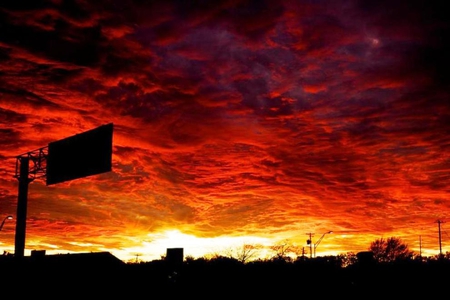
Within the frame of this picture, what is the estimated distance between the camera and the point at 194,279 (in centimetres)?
5462

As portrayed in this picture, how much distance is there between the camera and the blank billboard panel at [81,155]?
23328mm

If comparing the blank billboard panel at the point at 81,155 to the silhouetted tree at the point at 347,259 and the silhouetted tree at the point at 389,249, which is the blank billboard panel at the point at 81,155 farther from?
the silhouetted tree at the point at 389,249

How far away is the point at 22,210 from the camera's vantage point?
29.2 metres

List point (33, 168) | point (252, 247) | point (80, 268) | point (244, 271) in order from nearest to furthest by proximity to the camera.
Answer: point (33, 168), point (80, 268), point (244, 271), point (252, 247)

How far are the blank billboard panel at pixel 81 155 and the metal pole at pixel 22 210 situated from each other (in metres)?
3.13

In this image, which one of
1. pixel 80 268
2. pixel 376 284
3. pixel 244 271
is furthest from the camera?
pixel 244 271

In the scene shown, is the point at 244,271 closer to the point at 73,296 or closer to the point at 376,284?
the point at 376,284

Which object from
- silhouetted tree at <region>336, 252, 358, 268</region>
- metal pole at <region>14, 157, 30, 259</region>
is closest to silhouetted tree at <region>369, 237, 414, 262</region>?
silhouetted tree at <region>336, 252, 358, 268</region>

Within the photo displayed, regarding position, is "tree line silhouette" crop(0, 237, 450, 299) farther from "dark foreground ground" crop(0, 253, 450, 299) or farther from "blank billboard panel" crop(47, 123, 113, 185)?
→ "blank billboard panel" crop(47, 123, 113, 185)

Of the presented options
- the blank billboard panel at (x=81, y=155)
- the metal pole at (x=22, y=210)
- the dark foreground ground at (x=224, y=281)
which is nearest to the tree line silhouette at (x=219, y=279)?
the dark foreground ground at (x=224, y=281)

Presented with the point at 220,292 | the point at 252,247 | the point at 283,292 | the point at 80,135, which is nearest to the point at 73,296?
the point at 80,135

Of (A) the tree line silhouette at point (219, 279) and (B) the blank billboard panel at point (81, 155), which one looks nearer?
(B) the blank billboard panel at point (81, 155)

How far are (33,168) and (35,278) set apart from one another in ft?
26.9

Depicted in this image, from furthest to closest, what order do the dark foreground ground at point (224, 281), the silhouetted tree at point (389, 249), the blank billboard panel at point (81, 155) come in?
the silhouetted tree at point (389, 249)
the dark foreground ground at point (224, 281)
the blank billboard panel at point (81, 155)
